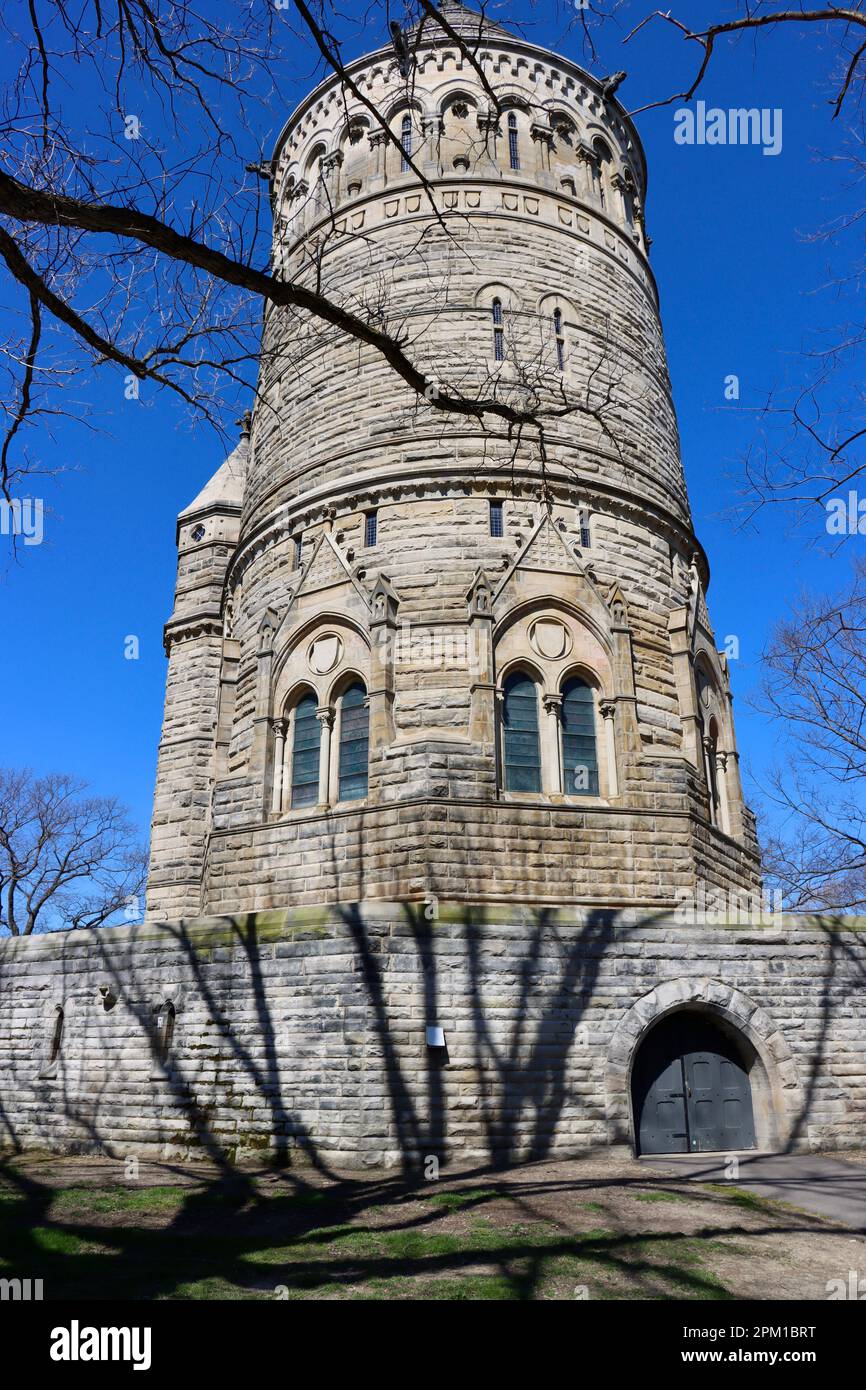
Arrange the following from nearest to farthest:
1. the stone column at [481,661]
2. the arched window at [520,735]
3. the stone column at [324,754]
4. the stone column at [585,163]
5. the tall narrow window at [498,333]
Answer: the stone column at [481,661]
the arched window at [520,735]
the stone column at [324,754]
the tall narrow window at [498,333]
the stone column at [585,163]

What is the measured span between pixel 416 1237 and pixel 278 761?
10.6 metres

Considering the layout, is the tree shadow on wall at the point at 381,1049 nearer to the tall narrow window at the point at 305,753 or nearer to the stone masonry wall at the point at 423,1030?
the stone masonry wall at the point at 423,1030

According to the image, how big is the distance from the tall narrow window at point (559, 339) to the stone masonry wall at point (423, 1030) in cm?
1160

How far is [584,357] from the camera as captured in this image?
2009 centimetres

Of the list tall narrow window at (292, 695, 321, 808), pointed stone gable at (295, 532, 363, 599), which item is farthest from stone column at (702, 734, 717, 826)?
pointed stone gable at (295, 532, 363, 599)

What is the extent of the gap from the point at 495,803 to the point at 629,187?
17.1 metres

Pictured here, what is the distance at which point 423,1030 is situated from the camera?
39.2ft

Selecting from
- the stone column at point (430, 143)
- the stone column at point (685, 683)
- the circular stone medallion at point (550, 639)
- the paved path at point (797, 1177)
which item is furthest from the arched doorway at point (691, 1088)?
the stone column at point (430, 143)

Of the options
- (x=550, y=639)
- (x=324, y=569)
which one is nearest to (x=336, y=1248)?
(x=550, y=639)

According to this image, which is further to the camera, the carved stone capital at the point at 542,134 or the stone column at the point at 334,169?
the stone column at the point at 334,169

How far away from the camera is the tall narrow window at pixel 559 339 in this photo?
1972 cm

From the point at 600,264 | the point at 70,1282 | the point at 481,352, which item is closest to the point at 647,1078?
the point at 70,1282

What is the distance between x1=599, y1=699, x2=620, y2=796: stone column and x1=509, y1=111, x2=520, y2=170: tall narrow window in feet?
40.8

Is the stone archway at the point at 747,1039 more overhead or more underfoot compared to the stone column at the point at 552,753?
more underfoot
